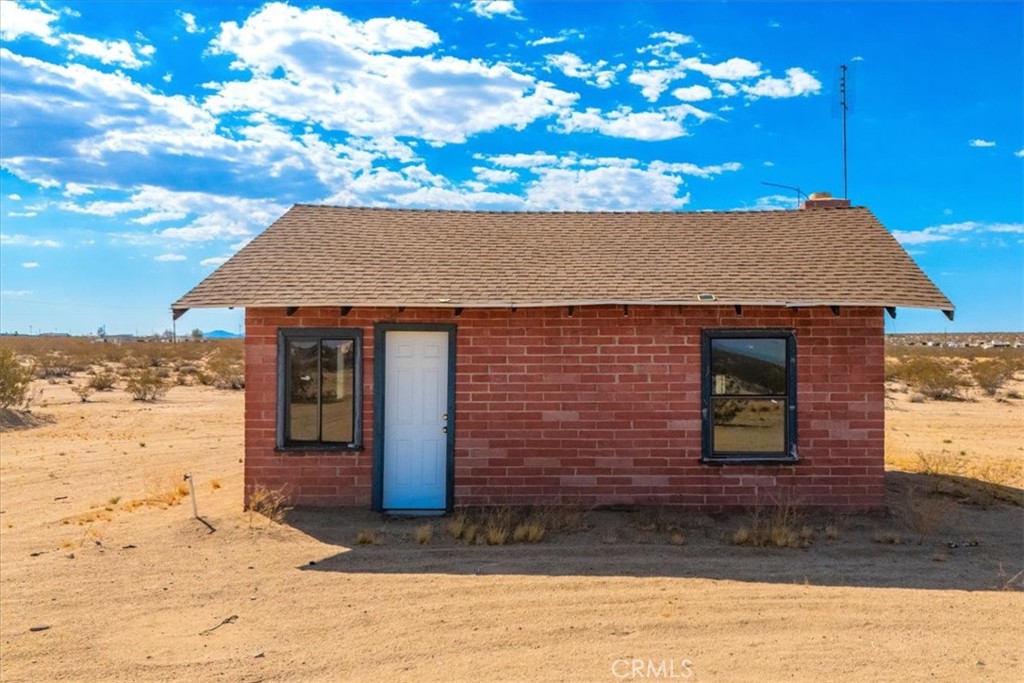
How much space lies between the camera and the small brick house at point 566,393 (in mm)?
9953

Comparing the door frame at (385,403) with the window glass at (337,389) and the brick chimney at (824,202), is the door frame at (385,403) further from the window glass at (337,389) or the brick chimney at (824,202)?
the brick chimney at (824,202)

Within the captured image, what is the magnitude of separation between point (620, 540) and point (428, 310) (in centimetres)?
374

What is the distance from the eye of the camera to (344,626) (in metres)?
6.59

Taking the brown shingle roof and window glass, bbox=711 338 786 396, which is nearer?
the brown shingle roof

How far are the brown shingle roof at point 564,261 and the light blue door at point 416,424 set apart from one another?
0.77m

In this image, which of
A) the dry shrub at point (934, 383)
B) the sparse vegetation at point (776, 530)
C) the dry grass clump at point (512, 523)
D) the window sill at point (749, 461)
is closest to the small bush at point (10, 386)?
the dry grass clump at point (512, 523)

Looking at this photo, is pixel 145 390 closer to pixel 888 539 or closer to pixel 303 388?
pixel 303 388

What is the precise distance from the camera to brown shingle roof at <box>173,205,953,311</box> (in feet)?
32.1

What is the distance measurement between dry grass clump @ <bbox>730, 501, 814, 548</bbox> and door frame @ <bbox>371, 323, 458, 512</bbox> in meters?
3.56

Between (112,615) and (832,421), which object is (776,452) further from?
(112,615)

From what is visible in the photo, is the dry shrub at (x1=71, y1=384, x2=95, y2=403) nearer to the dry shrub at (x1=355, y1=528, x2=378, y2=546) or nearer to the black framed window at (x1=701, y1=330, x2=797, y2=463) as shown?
the dry shrub at (x1=355, y1=528, x2=378, y2=546)

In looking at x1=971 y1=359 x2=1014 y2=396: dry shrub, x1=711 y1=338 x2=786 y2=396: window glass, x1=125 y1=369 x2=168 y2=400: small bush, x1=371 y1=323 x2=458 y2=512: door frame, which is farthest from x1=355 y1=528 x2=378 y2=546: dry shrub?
x1=971 y1=359 x2=1014 y2=396: dry shrub

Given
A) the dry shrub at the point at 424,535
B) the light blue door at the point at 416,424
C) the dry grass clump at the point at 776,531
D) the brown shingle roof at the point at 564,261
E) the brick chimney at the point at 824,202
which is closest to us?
the dry grass clump at the point at 776,531

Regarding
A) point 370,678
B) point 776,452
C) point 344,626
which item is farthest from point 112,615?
point 776,452
